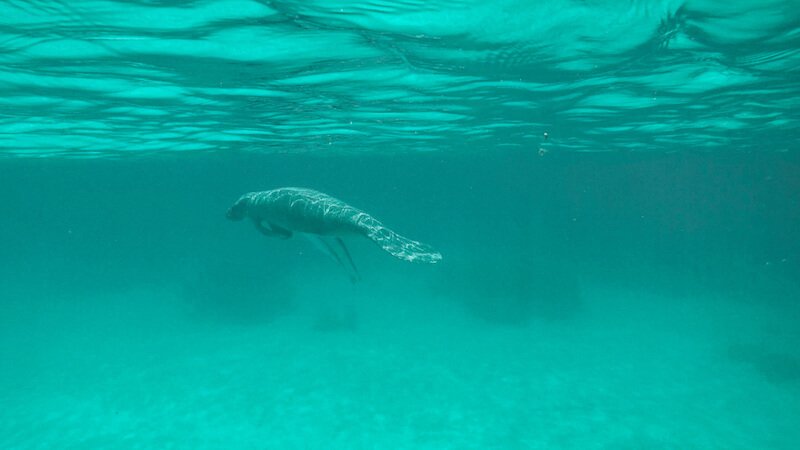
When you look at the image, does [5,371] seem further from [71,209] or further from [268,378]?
[71,209]

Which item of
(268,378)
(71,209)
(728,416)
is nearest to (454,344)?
(268,378)

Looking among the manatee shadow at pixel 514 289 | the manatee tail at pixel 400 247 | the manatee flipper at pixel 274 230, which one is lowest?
the manatee shadow at pixel 514 289

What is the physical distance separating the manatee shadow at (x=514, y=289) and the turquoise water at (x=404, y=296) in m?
0.18

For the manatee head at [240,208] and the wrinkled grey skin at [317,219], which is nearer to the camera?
the wrinkled grey skin at [317,219]

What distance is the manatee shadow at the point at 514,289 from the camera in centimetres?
2798

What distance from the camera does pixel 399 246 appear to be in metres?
7.17

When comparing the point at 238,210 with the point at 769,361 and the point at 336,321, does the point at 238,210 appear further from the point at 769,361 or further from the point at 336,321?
the point at 769,361

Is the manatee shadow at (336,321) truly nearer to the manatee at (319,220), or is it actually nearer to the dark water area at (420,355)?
the dark water area at (420,355)

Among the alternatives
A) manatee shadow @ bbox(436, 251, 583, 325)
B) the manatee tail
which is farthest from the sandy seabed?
the manatee tail

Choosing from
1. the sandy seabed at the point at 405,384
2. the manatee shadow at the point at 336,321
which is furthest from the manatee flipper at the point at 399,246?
the manatee shadow at the point at 336,321

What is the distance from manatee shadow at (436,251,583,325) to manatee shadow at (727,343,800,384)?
29.0 ft

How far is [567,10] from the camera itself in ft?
27.0

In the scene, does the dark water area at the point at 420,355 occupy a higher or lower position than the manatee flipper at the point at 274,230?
lower

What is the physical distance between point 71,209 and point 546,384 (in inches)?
5628
